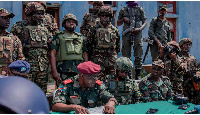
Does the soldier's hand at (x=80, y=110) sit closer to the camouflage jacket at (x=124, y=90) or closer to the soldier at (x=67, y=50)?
the camouflage jacket at (x=124, y=90)

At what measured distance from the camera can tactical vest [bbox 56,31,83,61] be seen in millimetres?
4430

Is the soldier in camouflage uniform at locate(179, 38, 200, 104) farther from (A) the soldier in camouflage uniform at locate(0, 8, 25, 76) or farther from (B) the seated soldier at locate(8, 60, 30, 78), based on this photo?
(A) the soldier in camouflage uniform at locate(0, 8, 25, 76)

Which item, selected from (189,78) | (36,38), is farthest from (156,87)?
(36,38)

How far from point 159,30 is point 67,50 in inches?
119

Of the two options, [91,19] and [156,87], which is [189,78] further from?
[91,19]

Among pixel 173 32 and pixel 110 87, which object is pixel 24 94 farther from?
pixel 173 32

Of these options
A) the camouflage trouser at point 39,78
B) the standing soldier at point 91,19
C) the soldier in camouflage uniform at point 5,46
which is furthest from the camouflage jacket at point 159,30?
the soldier in camouflage uniform at point 5,46

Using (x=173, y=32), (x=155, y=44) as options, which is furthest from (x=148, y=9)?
(x=155, y=44)

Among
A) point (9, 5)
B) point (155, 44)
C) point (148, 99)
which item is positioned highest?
point (9, 5)

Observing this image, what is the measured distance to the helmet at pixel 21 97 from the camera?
113 centimetres

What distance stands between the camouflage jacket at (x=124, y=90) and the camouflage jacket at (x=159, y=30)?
2.89m

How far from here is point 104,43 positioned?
4.79 m

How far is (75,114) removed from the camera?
8.40 ft

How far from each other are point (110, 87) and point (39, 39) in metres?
1.82
